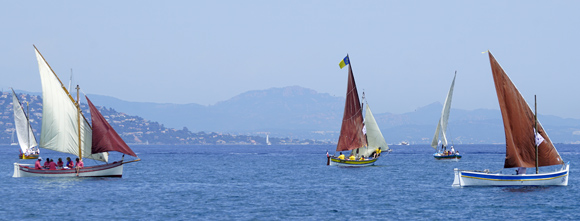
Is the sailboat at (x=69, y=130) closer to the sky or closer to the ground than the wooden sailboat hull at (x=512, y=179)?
closer to the sky

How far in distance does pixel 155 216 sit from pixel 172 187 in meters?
23.3

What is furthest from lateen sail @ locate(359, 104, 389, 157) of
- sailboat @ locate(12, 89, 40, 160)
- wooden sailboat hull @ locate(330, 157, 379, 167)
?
sailboat @ locate(12, 89, 40, 160)

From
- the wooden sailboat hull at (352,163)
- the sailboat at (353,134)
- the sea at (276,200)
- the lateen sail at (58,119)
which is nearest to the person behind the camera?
the sea at (276,200)

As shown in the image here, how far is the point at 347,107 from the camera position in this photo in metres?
103

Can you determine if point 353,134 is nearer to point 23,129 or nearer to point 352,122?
point 352,122

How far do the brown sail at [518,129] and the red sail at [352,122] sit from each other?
40.0 meters

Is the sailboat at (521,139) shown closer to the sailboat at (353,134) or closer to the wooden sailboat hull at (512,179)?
the wooden sailboat hull at (512,179)

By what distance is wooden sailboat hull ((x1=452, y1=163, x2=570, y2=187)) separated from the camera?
6303 centimetres

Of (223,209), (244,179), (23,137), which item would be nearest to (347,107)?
(244,179)

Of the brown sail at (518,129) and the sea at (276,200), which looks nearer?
the sea at (276,200)

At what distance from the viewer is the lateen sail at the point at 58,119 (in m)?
73.6

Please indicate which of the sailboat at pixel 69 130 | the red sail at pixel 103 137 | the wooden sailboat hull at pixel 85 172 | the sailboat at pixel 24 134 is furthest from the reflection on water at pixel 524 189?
the sailboat at pixel 24 134

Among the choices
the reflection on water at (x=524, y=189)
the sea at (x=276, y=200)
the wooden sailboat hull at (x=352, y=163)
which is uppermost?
the wooden sailboat hull at (x=352, y=163)

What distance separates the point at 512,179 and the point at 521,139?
3.95 m
